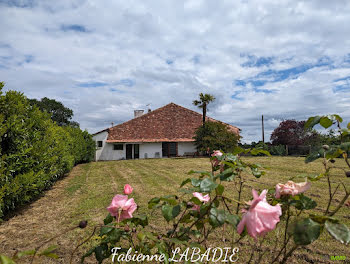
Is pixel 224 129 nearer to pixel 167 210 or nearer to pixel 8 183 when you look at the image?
pixel 8 183

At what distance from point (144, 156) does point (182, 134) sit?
17.7 feet

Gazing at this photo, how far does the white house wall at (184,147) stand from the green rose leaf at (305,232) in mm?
26087

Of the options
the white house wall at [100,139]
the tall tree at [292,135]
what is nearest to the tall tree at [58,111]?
the white house wall at [100,139]

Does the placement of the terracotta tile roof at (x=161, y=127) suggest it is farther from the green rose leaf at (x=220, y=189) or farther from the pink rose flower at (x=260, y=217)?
the pink rose flower at (x=260, y=217)

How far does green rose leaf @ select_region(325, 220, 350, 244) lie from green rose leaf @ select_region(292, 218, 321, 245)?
0.03m

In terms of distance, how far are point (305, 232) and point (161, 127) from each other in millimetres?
26488

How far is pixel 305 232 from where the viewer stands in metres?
0.74

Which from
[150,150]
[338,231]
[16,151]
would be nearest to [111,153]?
[150,150]

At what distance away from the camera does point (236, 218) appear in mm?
962

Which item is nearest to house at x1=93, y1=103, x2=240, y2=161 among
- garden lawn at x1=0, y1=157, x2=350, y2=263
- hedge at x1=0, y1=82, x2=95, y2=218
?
garden lawn at x1=0, y1=157, x2=350, y2=263

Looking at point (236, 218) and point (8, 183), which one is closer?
point (236, 218)

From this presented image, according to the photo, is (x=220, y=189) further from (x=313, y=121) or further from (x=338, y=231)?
(x=313, y=121)

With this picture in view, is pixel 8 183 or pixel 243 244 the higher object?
pixel 8 183

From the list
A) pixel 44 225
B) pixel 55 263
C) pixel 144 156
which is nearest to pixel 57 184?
pixel 44 225
